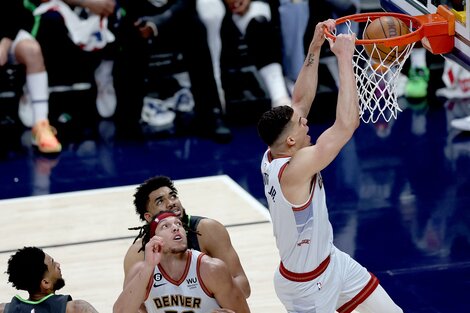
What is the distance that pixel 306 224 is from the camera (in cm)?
473

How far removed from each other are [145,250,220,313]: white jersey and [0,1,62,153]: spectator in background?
438 centimetres

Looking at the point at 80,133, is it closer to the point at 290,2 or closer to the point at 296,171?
the point at 290,2

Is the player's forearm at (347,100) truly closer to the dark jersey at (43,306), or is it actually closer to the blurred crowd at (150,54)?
the dark jersey at (43,306)

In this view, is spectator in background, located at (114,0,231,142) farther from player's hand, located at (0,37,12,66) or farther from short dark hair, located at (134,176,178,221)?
short dark hair, located at (134,176,178,221)

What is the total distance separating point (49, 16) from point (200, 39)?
1290 mm

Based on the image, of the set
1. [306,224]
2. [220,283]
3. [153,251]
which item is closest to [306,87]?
[306,224]

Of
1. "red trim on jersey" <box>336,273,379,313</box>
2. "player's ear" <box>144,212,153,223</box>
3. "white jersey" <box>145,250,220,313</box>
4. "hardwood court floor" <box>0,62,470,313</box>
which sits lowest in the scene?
"hardwood court floor" <box>0,62,470,313</box>

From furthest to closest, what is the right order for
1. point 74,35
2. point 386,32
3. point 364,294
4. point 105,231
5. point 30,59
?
point 74,35, point 30,59, point 105,231, point 386,32, point 364,294

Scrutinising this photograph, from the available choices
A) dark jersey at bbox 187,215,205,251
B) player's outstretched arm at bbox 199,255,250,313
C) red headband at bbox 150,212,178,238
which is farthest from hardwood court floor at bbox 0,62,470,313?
red headband at bbox 150,212,178,238

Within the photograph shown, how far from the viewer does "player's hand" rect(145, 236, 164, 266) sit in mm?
4328

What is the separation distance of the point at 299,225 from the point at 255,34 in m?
4.68

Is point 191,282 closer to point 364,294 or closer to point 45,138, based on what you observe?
point 364,294

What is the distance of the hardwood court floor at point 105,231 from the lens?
6.07 m

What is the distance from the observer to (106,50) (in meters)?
9.16
